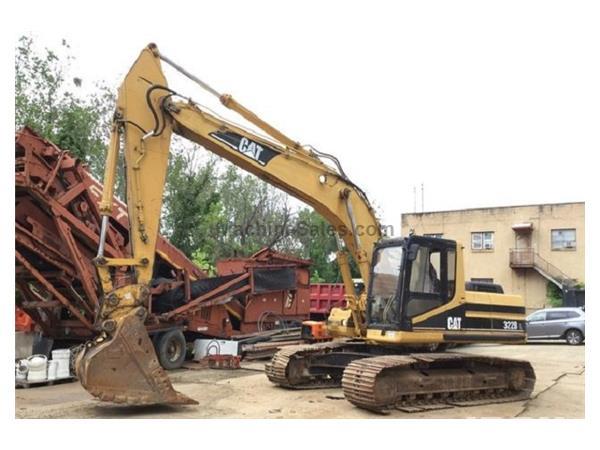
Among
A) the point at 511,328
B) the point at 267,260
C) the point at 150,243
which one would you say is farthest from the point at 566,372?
the point at 150,243

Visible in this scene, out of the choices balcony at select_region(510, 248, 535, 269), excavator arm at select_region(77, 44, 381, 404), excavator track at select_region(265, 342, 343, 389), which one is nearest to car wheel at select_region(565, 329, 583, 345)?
excavator arm at select_region(77, 44, 381, 404)

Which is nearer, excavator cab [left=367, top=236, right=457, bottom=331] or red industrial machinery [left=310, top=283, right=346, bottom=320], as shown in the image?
excavator cab [left=367, top=236, right=457, bottom=331]

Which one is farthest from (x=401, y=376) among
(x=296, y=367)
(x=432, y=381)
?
(x=296, y=367)

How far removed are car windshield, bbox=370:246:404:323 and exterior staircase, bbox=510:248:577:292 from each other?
2753cm

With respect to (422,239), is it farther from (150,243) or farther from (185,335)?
(185,335)

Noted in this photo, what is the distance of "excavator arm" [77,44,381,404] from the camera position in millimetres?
7117

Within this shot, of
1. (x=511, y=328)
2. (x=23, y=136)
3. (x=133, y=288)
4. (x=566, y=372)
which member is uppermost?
(x=23, y=136)

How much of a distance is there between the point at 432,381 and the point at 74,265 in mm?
6529

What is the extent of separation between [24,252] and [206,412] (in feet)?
17.3

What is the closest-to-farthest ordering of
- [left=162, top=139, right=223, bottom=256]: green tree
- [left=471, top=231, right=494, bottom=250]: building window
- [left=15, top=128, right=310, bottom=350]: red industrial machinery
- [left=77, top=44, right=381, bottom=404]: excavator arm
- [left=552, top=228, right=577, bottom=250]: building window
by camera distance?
[left=77, top=44, right=381, bottom=404]: excavator arm
[left=15, top=128, right=310, bottom=350]: red industrial machinery
[left=162, top=139, right=223, bottom=256]: green tree
[left=552, top=228, right=577, bottom=250]: building window
[left=471, top=231, right=494, bottom=250]: building window

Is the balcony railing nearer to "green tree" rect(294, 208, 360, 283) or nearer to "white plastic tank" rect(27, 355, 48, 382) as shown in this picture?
"green tree" rect(294, 208, 360, 283)

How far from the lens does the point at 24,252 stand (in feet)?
36.5

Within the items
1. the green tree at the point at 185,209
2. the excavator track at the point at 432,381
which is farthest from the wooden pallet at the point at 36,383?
the green tree at the point at 185,209

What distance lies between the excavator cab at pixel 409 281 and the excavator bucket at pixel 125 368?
330cm
